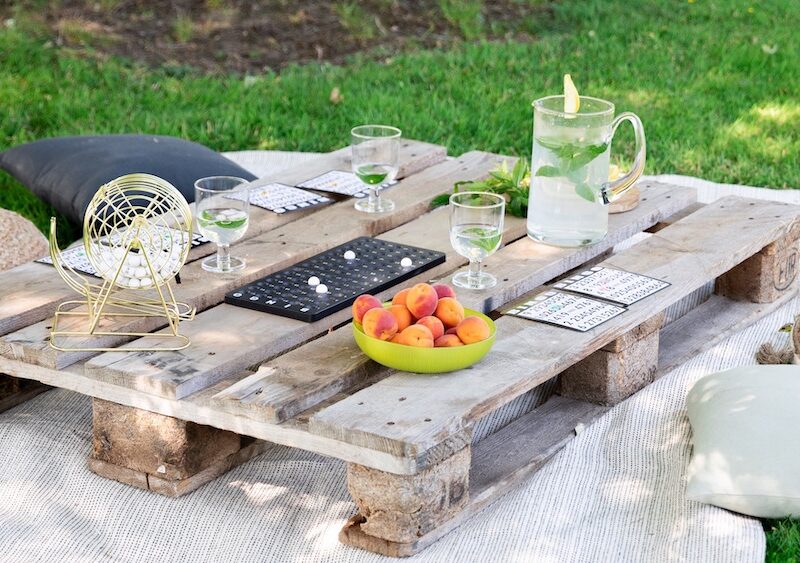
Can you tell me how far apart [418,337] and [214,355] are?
43cm

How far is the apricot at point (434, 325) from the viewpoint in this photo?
253 cm

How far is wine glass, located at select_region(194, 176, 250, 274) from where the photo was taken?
2.95 m

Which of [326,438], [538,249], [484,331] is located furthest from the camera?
[538,249]

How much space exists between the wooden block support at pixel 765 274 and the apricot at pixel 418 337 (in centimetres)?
148

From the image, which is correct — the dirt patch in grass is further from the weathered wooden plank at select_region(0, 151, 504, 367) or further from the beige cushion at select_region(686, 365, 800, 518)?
the beige cushion at select_region(686, 365, 800, 518)

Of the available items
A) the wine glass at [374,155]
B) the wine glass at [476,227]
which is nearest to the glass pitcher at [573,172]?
the wine glass at [476,227]

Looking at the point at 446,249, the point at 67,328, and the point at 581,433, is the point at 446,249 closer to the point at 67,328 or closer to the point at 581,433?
the point at 581,433

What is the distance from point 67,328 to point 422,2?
17.5ft

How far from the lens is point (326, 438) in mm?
2355

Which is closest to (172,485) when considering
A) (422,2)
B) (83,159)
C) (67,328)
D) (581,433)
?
(67,328)

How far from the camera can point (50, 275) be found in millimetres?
3055

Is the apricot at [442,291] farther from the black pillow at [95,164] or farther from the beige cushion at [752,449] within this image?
the black pillow at [95,164]

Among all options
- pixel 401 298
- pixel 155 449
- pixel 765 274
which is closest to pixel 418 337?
pixel 401 298

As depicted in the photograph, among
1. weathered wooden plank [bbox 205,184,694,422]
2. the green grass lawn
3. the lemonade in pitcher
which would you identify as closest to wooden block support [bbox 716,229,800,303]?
weathered wooden plank [bbox 205,184,694,422]
